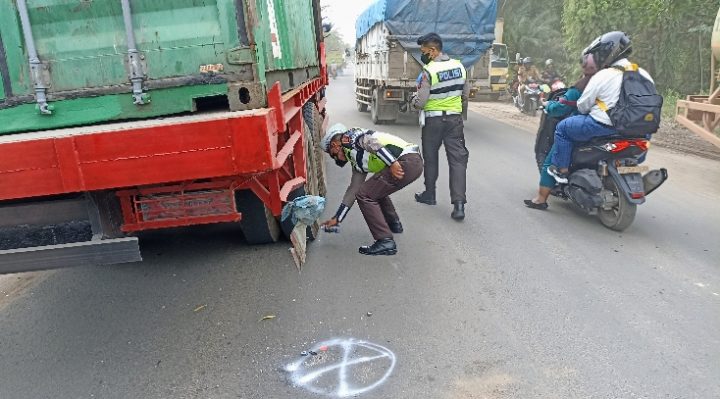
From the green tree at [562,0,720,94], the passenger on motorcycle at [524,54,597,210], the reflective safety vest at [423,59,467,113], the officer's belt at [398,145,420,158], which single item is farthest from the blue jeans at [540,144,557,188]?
the green tree at [562,0,720,94]

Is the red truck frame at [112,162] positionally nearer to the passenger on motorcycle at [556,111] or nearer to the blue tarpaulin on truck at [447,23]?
the passenger on motorcycle at [556,111]

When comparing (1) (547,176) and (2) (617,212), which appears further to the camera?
(1) (547,176)

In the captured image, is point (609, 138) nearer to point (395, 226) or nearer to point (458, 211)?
point (458, 211)

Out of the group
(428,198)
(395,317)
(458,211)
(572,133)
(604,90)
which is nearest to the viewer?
(395,317)

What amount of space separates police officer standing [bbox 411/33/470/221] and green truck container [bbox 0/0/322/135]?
2.70 m

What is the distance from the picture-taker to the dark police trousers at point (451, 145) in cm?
534

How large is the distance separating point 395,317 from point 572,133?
281cm

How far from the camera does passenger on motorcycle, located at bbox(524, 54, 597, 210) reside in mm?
5137

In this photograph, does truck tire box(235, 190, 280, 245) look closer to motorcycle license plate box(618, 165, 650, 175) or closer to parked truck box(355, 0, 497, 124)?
motorcycle license plate box(618, 165, 650, 175)

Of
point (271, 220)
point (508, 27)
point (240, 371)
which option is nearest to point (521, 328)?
point (240, 371)

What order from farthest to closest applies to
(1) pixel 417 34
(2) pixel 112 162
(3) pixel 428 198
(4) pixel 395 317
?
(1) pixel 417 34 < (3) pixel 428 198 < (4) pixel 395 317 < (2) pixel 112 162

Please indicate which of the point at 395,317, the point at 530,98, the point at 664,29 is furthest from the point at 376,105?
the point at 395,317

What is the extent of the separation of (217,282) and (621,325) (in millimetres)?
2734

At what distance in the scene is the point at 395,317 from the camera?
3.30 m
